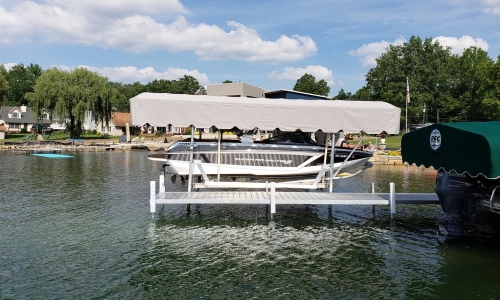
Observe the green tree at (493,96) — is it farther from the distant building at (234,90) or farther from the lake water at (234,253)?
the distant building at (234,90)

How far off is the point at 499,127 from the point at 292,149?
7.13m

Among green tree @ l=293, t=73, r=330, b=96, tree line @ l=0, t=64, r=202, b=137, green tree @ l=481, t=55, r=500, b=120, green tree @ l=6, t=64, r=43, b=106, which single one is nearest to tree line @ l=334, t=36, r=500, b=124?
green tree @ l=481, t=55, r=500, b=120

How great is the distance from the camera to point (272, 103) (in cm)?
1222

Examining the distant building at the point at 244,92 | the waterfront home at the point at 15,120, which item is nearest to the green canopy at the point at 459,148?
the distant building at the point at 244,92

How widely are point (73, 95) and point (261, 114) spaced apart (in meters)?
50.5

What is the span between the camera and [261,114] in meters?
12.1

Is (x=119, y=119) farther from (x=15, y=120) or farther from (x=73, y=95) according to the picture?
(x=73, y=95)

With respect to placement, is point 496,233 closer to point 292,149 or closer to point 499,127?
point 499,127

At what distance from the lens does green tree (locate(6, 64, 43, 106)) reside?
11312 cm

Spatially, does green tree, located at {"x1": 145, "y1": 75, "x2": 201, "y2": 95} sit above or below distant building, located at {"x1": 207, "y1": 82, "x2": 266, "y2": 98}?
above

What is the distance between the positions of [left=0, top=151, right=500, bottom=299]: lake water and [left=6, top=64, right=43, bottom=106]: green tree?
112 meters

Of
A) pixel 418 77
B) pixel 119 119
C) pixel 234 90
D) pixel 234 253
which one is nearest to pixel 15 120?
pixel 119 119

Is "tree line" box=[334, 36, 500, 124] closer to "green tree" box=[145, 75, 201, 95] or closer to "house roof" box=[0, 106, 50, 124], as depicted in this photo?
"green tree" box=[145, 75, 201, 95]

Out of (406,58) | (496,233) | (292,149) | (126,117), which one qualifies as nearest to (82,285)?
(292,149)
